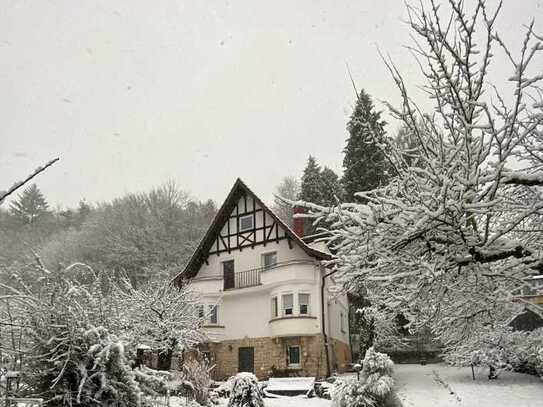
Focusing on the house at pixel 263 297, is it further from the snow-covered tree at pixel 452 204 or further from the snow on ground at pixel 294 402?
the snow-covered tree at pixel 452 204

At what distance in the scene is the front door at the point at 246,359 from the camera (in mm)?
Result: 24469

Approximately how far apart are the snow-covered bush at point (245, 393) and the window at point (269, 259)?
1252 centimetres

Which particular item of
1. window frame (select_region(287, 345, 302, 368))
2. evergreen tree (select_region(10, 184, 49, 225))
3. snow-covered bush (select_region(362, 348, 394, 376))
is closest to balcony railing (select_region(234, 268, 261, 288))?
window frame (select_region(287, 345, 302, 368))

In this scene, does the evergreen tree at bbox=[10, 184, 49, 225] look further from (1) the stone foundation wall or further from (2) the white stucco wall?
(1) the stone foundation wall

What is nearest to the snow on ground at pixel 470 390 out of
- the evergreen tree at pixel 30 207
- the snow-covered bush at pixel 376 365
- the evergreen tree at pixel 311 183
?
the snow-covered bush at pixel 376 365

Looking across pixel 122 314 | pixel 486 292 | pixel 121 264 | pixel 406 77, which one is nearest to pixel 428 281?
pixel 486 292

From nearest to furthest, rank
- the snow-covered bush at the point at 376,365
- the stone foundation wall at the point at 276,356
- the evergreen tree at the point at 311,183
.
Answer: the snow-covered bush at the point at 376,365 → the stone foundation wall at the point at 276,356 → the evergreen tree at the point at 311,183

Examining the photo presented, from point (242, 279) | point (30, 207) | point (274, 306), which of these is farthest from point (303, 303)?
point (30, 207)

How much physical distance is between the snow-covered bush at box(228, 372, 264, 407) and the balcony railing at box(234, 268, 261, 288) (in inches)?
476

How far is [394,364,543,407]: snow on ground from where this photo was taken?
12648mm

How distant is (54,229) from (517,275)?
177 ft

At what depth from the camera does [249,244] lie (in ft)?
85.3

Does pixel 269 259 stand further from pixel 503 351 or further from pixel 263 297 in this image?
pixel 503 351

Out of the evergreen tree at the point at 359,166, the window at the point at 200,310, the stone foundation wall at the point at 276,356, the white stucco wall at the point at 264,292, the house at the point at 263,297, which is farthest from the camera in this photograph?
the evergreen tree at the point at 359,166
